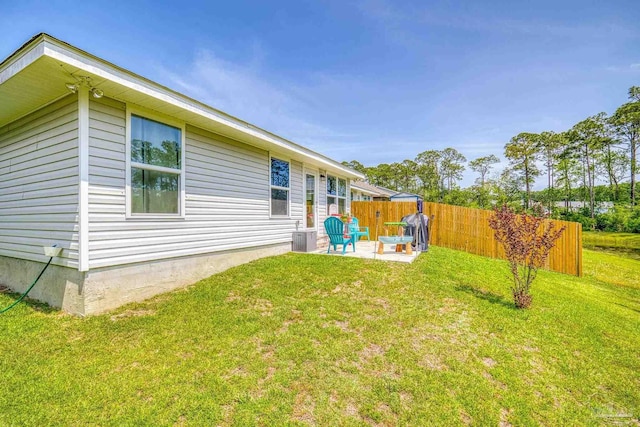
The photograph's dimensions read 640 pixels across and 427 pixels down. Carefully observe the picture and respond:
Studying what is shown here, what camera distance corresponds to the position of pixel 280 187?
7277 millimetres

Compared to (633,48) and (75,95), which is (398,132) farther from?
(75,95)

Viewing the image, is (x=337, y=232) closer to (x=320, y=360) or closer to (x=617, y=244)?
(x=320, y=360)

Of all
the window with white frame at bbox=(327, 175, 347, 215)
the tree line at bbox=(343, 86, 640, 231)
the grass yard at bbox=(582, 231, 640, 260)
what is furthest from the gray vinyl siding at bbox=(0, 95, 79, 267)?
the tree line at bbox=(343, 86, 640, 231)

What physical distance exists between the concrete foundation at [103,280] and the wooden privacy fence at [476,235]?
21.1 ft

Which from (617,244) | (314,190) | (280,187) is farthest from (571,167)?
(280,187)

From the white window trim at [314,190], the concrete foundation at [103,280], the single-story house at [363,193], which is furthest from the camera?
the single-story house at [363,193]

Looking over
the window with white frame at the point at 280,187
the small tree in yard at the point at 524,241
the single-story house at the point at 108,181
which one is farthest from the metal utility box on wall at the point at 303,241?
the small tree in yard at the point at 524,241

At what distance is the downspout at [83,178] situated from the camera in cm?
350

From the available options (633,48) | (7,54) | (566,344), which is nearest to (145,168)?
(7,54)

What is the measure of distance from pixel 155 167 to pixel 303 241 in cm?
408

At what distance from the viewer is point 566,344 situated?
3.55m

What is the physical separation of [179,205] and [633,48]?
52.8 ft

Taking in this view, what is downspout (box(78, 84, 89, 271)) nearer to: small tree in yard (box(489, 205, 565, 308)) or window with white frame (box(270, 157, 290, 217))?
window with white frame (box(270, 157, 290, 217))

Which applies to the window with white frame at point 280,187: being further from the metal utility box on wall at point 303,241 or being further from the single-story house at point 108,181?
the single-story house at point 108,181
